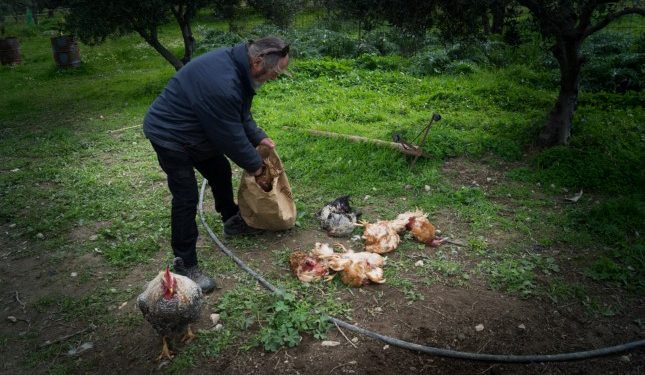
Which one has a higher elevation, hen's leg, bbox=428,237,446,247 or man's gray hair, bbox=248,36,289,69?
man's gray hair, bbox=248,36,289,69

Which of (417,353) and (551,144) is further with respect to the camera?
(551,144)

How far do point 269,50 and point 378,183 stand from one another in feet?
9.23

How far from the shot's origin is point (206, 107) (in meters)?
3.43

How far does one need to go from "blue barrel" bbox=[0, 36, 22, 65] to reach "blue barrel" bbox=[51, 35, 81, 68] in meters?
2.55

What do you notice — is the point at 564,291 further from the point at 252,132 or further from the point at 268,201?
the point at 252,132

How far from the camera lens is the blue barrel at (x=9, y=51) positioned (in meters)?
15.3

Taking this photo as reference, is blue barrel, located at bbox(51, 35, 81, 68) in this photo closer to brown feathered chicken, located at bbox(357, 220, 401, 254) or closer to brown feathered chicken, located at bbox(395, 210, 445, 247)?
brown feathered chicken, located at bbox(357, 220, 401, 254)

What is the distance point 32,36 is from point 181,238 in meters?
21.5

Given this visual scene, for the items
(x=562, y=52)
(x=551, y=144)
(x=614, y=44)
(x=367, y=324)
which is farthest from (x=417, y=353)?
(x=614, y=44)

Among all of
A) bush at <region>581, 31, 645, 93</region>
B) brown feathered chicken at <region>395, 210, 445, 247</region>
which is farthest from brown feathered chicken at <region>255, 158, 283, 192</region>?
bush at <region>581, 31, 645, 93</region>

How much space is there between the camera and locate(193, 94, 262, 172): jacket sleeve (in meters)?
3.43

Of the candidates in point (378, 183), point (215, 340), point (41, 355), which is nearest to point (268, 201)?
point (215, 340)

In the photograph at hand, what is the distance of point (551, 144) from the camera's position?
6.44 m

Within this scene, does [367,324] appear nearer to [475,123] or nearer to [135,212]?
[135,212]
